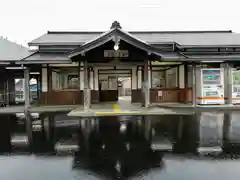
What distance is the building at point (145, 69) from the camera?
1217cm

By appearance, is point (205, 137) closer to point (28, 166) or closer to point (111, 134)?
point (111, 134)

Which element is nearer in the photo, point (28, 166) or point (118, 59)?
point (28, 166)

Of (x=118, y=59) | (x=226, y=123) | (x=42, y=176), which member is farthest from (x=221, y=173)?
(x=118, y=59)

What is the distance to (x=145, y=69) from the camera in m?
12.3

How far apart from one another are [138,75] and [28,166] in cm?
1231

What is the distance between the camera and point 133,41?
11.1 metres

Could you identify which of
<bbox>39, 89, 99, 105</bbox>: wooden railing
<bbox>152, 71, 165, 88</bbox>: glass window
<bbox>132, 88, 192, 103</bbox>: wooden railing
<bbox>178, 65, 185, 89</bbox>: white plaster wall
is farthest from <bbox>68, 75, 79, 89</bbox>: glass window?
<bbox>178, 65, 185, 89</bbox>: white plaster wall

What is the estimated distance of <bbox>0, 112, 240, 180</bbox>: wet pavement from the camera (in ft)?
12.9

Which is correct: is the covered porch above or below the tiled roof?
below

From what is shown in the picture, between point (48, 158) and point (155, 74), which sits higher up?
point (155, 74)

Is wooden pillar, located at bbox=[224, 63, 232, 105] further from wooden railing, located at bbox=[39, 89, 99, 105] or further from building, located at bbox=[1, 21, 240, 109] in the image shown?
wooden railing, located at bbox=[39, 89, 99, 105]

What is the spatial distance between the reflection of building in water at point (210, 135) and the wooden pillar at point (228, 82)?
225 inches

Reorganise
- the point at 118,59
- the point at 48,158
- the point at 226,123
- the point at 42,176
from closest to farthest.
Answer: the point at 42,176 → the point at 48,158 → the point at 226,123 → the point at 118,59

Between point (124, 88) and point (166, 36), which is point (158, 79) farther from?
point (124, 88)
